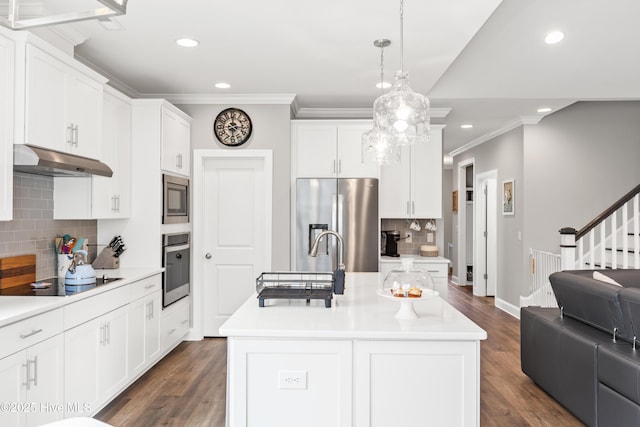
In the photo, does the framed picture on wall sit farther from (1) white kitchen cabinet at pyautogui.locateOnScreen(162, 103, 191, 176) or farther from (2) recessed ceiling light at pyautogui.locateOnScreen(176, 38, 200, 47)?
(2) recessed ceiling light at pyautogui.locateOnScreen(176, 38, 200, 47)

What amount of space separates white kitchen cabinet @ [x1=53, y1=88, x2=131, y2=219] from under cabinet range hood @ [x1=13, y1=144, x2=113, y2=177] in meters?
0.26

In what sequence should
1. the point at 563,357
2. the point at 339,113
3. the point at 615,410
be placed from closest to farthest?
the point at 615,410 → the point at 563,357 → the point at 339,113

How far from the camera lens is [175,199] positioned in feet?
14.2

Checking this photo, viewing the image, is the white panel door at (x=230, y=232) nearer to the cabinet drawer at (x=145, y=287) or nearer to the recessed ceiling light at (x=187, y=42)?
the cabinet drawer at (x=145, y=287)

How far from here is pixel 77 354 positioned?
2.61 meters

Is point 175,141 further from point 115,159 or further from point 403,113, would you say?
point 403,113

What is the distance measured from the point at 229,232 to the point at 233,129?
112 cm

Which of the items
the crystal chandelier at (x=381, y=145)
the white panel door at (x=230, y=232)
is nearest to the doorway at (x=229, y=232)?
the white panel door at (x=230, y=232)

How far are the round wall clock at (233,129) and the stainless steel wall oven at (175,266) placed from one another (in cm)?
110

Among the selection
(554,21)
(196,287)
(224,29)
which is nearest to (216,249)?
(196,287)

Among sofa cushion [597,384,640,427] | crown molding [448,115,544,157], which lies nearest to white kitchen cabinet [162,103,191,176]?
sofa cushion [597,384,640,427]

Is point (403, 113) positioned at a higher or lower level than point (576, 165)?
lower

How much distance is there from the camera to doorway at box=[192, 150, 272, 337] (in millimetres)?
4789

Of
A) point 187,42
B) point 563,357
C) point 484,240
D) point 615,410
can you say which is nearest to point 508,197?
point 484,240
